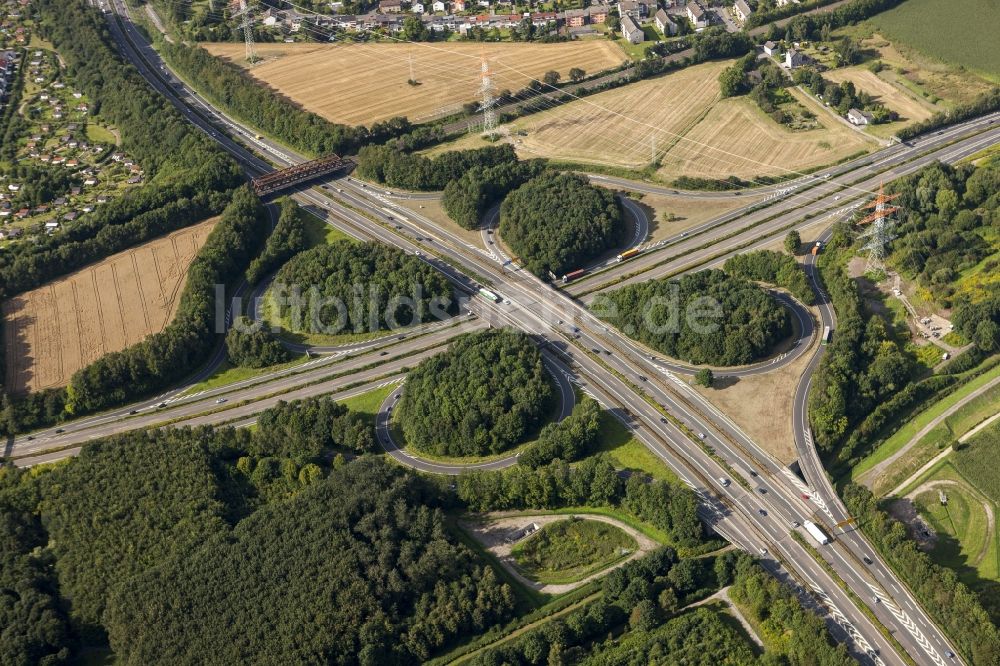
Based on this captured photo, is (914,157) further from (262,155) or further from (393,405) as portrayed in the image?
(262,155)

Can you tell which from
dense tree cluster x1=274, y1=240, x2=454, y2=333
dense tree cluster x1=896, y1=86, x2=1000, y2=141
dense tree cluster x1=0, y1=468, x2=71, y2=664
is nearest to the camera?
dense tree cluster x1=0, y1=468, x2=71, y2=664

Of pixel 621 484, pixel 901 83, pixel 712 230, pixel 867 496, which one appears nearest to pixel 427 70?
pixel 712 230

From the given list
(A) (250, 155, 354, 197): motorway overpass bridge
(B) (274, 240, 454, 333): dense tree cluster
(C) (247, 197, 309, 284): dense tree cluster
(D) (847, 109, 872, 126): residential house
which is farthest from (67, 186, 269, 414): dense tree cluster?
(D) (847, 109, 872, 126): residential house

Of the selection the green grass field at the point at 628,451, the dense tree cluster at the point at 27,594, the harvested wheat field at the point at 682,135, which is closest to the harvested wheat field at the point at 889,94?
the harvested wheat field at the point at 682,135

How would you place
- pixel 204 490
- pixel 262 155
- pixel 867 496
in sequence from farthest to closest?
1. pixel 262 155
2. pixel 204 490
3. pixel 867 496

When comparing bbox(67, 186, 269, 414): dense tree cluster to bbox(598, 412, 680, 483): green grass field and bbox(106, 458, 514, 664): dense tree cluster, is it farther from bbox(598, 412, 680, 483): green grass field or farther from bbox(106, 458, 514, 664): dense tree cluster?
bbox(598, 412, 680, 483): green grass field

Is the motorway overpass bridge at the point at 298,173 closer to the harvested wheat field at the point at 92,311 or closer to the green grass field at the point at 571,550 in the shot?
the harvested wheat field at the point at 92,311

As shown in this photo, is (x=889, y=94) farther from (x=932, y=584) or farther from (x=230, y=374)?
(x=230, y=374)
